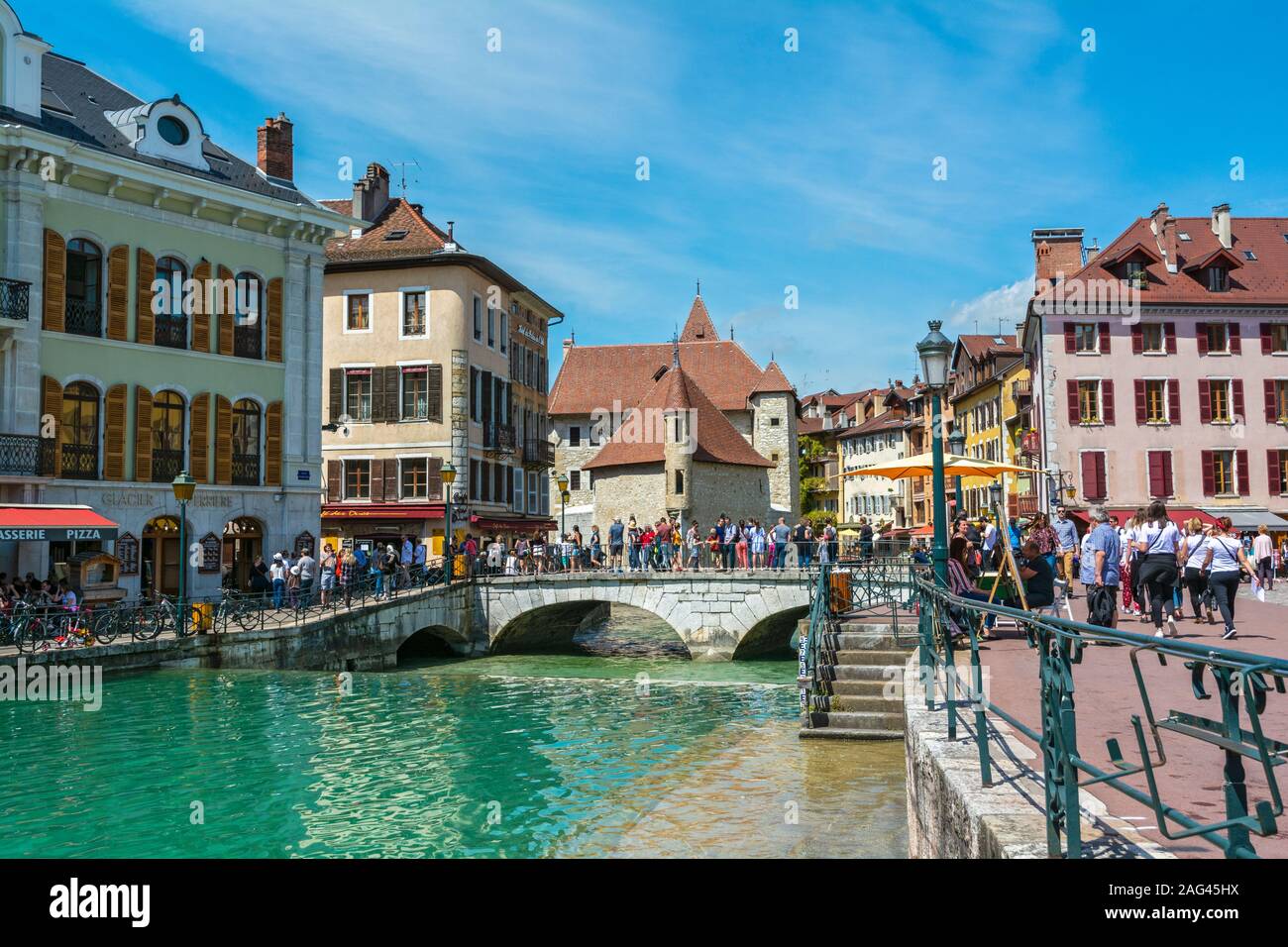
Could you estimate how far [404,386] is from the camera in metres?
34.1

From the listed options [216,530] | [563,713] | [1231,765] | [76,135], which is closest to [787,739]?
[563,713]

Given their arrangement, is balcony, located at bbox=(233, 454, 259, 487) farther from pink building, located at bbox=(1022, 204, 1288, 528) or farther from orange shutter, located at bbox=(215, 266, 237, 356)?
pink building, located at bbox=(1022, 204, 1288, 528)

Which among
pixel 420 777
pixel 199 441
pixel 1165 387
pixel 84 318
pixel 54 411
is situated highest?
pixel 84 318

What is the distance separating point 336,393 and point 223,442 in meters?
9.30

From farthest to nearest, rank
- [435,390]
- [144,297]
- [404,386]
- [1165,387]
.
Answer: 1. [1165,387]
2. [404,386]
3. [435,390]
4. [144,297]

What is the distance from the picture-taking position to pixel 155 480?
23.8 meters

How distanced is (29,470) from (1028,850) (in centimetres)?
2251

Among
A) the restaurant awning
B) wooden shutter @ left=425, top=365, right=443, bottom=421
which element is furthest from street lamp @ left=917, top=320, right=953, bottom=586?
wooden shutter @ left=425, top=365, right=443, bottom=421

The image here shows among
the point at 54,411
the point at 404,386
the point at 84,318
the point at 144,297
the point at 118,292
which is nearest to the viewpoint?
the point at 54,411

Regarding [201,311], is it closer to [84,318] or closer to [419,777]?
[84,318]

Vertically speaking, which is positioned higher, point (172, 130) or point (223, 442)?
point (172, 130)

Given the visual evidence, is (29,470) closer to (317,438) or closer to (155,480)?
(155,480)

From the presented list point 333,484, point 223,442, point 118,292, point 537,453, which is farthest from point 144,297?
point 537,453
